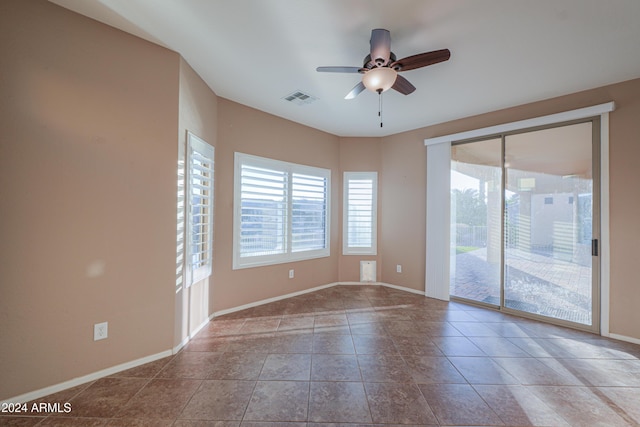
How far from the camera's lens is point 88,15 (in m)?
1.89

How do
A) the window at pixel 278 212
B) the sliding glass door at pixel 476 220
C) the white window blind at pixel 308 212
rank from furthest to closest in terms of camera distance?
the white window blind at pixel 308 212, the sliding glass door at pixel 476 220, the window at pixel 278 212

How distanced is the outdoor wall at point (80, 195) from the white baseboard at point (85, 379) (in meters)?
0.03

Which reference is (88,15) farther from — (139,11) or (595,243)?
(595,243)

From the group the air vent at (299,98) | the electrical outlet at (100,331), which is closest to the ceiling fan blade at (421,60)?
the air vent at (299,98)

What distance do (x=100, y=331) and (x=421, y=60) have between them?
3.37 m

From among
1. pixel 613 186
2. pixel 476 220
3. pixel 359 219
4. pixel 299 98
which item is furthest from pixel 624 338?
pixel 299 98

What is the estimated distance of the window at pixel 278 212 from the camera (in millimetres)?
3387

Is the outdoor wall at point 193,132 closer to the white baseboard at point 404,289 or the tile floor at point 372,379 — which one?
the tile floor at point 372,379

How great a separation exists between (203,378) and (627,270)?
14.4 ft

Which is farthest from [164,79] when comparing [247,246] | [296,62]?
[247,246]

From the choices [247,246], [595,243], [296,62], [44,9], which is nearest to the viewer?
[44,9]

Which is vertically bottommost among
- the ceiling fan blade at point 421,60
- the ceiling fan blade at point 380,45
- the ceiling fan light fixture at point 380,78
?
the ceiling fan light fixture at point 380,78

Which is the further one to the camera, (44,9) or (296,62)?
(296,62)

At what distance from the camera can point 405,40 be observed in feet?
6.81
